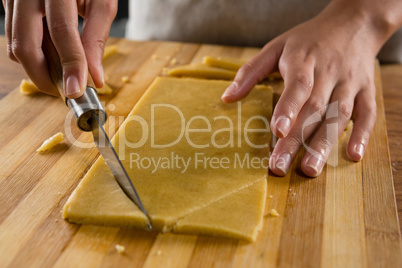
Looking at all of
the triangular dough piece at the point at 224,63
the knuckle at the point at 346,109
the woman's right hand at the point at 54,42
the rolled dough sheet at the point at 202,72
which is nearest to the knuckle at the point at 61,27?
the woman's right hand at the point at 54,42

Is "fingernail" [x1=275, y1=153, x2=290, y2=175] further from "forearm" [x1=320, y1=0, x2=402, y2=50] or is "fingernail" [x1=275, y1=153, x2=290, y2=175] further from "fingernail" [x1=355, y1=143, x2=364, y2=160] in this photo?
"forearm" [x1=320, y1=0, x2=402, y2=50]

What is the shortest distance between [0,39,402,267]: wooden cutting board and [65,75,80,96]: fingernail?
0.99 ft

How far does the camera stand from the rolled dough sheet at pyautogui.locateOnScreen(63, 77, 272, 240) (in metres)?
1.14

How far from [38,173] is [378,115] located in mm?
1293

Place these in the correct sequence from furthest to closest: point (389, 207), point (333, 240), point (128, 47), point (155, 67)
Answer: point (128, 47) < point (155, 67) < point (389, 207) < point (333, 240)

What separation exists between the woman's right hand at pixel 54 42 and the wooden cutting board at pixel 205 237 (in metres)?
0.29

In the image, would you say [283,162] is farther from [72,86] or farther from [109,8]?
[109,8]

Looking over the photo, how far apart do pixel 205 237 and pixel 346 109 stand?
0.76 m

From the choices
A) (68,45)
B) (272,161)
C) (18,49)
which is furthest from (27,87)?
(272,161)


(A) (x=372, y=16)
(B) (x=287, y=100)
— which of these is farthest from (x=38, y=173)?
(A) (x=372, y=16)

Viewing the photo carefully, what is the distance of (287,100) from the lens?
146 cm

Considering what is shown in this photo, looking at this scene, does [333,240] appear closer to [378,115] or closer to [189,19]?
[378,115]

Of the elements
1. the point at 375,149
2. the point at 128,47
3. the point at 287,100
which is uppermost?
the point at 287,100

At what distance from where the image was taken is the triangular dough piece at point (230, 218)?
43.6 inches
